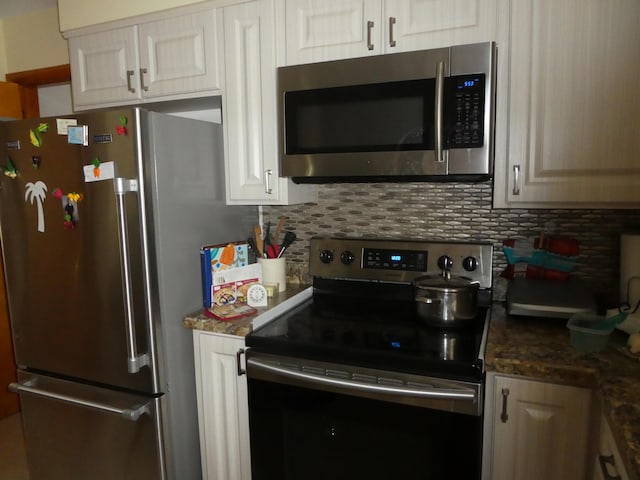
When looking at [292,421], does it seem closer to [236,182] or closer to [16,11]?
[236,182]

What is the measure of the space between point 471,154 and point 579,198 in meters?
0.37

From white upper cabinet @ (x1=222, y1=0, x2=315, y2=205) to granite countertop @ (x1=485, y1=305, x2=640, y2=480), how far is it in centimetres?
96

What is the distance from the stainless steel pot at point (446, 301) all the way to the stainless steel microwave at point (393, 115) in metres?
0.37

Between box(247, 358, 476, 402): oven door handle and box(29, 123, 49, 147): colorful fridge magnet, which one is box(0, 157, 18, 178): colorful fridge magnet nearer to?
box(29, 123, 49, 147): colorful fridge magnet

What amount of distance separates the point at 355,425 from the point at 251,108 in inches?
48.3

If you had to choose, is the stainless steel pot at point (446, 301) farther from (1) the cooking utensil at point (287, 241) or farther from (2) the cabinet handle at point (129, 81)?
(2) the cabinet handle at point (129, 81)

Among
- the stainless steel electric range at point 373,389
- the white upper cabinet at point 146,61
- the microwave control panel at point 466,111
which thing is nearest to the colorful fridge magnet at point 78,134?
the white upper cabinet at point 146,61

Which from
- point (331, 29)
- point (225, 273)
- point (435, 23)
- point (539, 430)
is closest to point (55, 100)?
point (225, 273)

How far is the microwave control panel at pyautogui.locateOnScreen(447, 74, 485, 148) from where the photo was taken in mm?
1409

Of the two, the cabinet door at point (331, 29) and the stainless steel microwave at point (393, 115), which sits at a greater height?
the cabinet door at point (331, 29)

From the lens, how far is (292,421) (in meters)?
1.49

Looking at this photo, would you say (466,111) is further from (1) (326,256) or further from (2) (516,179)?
(1) (326,256)

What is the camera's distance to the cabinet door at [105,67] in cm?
191

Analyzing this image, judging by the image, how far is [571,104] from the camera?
1.37 meters
